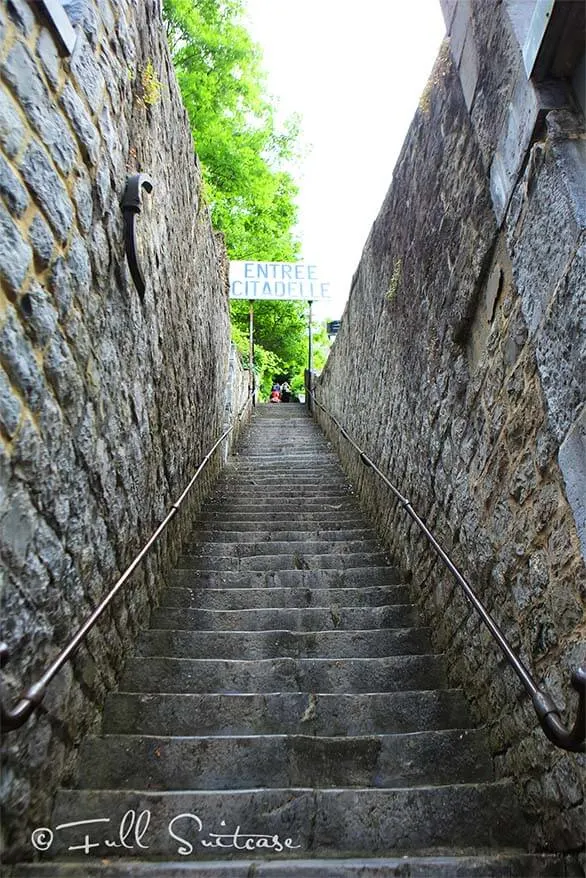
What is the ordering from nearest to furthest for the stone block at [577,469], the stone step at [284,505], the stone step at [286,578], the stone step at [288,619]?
1. the stone block at [577,469]
2. the stone step at [288,619]
3. the stone step at [286,578]
4. the stone step at [284,505]

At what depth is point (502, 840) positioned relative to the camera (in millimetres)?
1696

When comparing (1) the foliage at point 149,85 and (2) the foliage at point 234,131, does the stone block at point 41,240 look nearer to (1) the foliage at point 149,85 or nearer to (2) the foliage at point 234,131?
(1) the foliage at point 149,85

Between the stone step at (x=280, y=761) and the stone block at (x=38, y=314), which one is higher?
the stone block at (x=38, y=314)

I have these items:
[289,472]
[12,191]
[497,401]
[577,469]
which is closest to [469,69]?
[497,401]

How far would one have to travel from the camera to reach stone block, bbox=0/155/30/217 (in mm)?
1358

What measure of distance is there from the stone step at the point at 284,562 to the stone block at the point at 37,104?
2474 millimetres

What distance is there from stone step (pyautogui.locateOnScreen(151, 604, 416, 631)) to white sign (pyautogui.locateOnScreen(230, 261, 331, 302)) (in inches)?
329

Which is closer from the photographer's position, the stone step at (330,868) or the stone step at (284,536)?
the stone step at (330,868)

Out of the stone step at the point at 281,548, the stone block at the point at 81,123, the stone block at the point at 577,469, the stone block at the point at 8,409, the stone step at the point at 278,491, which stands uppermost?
the stone block at the point at 81,123

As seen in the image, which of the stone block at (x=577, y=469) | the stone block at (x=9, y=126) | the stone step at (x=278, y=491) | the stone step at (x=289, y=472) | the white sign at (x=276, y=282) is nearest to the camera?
the stone block at (x=9, y=126)

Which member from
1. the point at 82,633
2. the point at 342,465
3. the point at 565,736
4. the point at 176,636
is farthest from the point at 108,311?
the point at 342,465

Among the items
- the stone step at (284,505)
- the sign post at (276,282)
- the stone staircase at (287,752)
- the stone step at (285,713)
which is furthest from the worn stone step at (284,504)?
the sign post at (276,282)

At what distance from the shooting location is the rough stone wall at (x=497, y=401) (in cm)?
156

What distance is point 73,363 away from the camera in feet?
5.98
